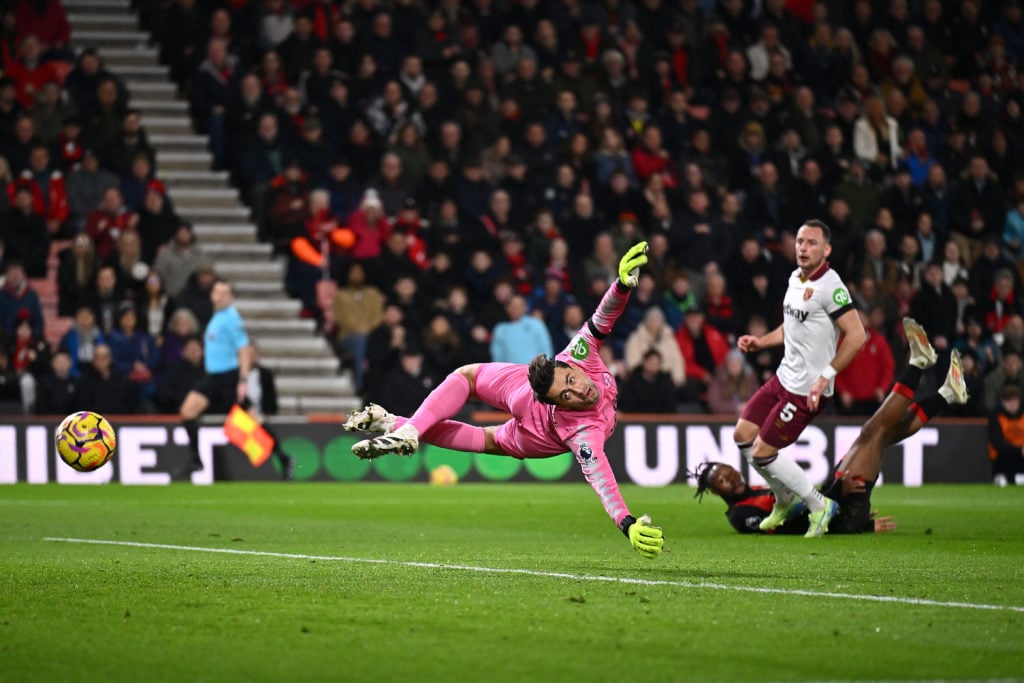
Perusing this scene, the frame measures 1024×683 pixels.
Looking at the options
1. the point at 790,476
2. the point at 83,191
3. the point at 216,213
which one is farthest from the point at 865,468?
the point at 216,213

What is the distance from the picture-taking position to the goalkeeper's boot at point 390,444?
8.52m

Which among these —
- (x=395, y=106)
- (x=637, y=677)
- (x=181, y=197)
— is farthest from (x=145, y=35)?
(x=637, y=677)

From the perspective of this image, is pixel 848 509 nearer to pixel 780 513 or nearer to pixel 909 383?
pixel 780 513

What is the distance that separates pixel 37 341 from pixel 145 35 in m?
6.72

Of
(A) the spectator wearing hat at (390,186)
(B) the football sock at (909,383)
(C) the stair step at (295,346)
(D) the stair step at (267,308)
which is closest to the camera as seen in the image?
(B) the football sock at (909,383)

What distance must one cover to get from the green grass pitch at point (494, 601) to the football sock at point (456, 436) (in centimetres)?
70

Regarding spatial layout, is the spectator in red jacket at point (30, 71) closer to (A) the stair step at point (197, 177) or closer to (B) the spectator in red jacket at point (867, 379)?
(A) the stair step at point (197, 177)

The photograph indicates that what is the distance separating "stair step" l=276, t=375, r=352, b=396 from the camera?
21188 millimetres

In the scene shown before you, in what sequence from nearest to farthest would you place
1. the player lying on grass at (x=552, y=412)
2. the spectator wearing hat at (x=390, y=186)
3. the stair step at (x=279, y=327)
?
1. the player lying on grass at (x=552, y=412)
2. the spectator wearing hat at (x=390, y=186)
3. the stair step at (x=279, y=327)

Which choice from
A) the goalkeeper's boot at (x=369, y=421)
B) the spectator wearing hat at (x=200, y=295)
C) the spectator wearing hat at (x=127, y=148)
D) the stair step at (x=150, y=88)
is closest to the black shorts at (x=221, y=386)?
the spectator wearing hat at (x=200, y=295)

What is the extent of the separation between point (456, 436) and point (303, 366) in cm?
1165

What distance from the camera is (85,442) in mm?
11891

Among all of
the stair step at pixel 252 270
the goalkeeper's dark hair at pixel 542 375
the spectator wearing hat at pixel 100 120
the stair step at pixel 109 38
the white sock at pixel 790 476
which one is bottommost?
the white sock at pixel 790 476

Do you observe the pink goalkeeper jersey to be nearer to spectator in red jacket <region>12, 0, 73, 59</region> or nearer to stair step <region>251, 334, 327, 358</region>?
stair step <region>251, 334, 327, 358</region>
